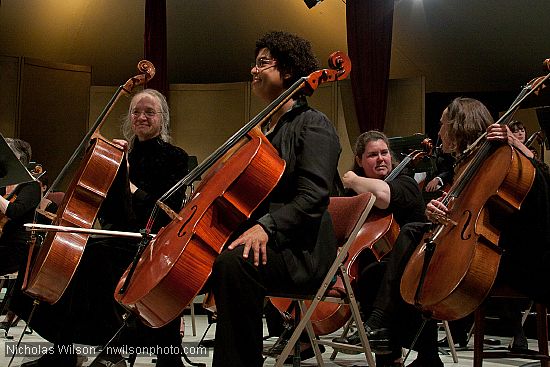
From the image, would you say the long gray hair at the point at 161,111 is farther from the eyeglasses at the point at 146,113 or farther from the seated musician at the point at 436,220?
the seated musician at the point at 436,220

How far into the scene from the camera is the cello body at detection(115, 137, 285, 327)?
74.1 inches

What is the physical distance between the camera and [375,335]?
2.56 metres

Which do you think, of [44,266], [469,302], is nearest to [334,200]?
[469,302]

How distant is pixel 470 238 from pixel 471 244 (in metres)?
0.03

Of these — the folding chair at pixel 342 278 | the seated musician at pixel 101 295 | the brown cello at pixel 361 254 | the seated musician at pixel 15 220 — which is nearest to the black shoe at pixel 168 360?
the seated musician at pixel 101 295

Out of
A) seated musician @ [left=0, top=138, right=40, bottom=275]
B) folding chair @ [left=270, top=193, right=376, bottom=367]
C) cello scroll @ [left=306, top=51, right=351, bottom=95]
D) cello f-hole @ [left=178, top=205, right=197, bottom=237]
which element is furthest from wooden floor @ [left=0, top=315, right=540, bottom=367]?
cello scroll @ [left=306, top=51, right=351, bottom=95]

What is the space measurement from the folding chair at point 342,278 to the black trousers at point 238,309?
23 centimetres

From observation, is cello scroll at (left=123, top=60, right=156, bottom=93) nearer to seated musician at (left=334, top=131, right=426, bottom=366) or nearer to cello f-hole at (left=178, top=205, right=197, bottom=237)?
seated musician at (left=334, top=131, right=426, bottom=366)

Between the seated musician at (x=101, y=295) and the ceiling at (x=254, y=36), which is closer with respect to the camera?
the seated musician at (x=101, y=295)

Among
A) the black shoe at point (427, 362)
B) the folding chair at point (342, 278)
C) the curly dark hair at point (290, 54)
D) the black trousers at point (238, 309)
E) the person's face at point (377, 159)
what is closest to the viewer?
the black trousers at point (238, 309)

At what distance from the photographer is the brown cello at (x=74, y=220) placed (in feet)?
8.41

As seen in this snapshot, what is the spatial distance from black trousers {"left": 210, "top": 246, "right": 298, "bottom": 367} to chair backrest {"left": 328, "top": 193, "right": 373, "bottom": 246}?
0.65m

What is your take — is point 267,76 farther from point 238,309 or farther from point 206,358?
point 206,358

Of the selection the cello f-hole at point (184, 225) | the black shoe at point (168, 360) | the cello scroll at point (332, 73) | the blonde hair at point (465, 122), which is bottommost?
the black shoe at point (168, 360)
